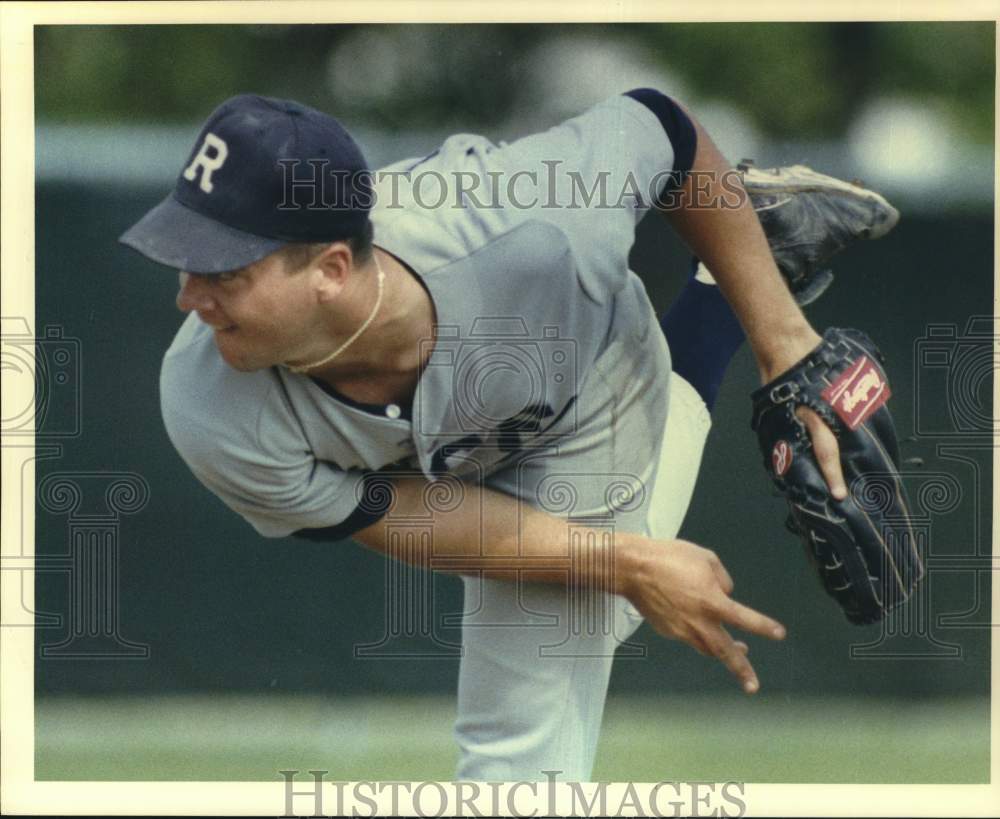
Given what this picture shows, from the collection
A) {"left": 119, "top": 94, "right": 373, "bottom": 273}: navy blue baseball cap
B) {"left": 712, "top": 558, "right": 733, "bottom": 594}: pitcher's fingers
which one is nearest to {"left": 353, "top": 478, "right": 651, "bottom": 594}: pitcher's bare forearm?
{"left": 712, "top": 558, "right": 733, "bottom": 594}: pitcher's fingers

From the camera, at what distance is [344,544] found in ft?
11.8

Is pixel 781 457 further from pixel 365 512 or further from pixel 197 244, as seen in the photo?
pixel 197 244

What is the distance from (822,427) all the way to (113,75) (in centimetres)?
173

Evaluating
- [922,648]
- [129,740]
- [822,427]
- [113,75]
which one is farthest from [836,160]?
[129,740]

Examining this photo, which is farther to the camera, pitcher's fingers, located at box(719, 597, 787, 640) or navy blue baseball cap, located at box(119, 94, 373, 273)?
pitcher's fingers, located at box(719, 597, 787, 640)

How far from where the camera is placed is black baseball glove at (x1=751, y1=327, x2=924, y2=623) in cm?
358

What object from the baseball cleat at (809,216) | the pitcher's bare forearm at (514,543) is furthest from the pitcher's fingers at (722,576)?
the baseball cleat at (809,216)

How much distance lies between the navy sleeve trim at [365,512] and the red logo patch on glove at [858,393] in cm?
99

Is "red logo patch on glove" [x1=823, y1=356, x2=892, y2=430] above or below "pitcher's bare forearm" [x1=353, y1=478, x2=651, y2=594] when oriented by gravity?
above

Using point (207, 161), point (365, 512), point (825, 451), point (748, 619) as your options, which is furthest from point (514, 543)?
point (207, 161)

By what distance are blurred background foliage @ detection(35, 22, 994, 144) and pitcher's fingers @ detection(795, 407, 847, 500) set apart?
0.62 metres

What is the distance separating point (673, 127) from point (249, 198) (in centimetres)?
94

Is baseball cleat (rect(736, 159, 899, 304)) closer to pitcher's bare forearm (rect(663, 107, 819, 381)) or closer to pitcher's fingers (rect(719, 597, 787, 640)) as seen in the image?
pitcher's bare forearm (rect(663, 107, 819, 381))

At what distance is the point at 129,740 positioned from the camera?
3.67m
